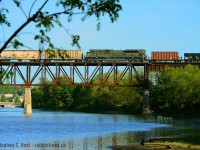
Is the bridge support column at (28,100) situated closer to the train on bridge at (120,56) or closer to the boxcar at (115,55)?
the train on bridge at (120,56)

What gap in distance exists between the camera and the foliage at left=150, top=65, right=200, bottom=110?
99.3 m

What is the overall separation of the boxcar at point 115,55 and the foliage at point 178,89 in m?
7.57

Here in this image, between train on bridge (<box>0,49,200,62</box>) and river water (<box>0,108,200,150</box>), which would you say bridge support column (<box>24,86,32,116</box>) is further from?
river water (<box>0,108,200,150</box>)

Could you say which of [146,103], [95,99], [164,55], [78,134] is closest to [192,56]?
[164,55]

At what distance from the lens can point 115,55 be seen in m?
117

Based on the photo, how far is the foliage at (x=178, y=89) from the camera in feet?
326

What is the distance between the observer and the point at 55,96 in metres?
190

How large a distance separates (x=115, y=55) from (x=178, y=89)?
75.3 feet

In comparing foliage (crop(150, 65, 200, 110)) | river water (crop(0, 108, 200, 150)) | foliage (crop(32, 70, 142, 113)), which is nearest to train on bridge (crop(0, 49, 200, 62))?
foliage (crop(150, 65, 200, 110))

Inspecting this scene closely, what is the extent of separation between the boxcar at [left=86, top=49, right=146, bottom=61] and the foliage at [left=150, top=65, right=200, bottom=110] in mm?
7572

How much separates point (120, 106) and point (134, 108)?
13.3 meters

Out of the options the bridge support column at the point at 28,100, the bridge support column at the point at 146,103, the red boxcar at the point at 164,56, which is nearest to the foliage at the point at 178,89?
the bridge support column at the point at 146,103

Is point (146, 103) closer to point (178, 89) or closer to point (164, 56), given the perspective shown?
point (164, 56)

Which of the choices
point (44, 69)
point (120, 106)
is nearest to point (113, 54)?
point (44, 69)
